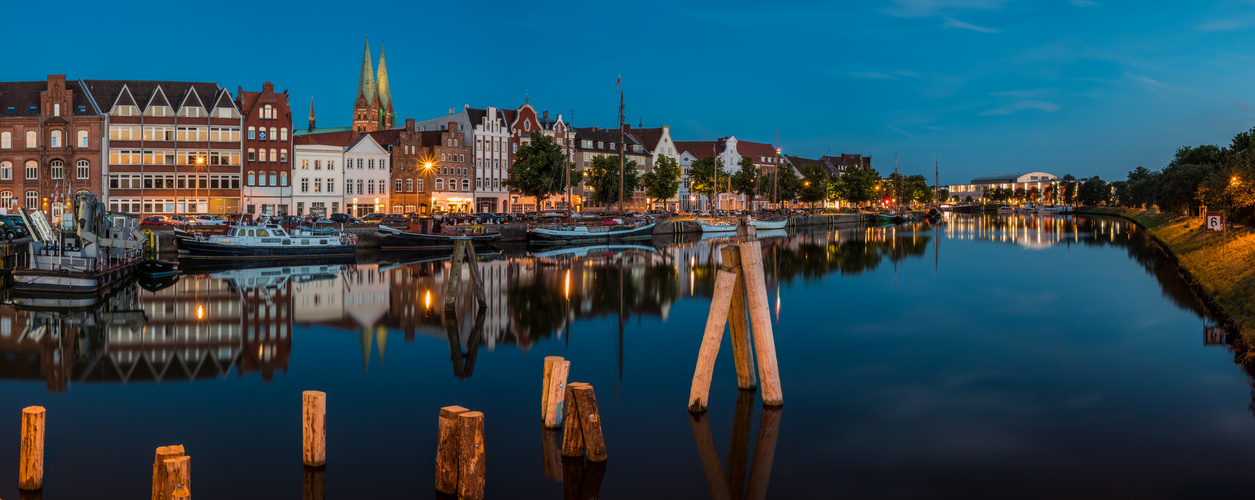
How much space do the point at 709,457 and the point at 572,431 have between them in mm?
2517

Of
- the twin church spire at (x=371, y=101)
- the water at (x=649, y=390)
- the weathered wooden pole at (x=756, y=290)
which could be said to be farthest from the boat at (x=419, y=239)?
the twin church spire at (x=371, y=101)

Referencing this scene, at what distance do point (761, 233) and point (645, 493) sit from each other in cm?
8550

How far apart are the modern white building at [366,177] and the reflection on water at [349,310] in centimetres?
4081

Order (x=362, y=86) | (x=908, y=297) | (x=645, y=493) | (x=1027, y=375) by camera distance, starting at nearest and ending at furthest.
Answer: (x=645, y=493) → (x=1027, y=375) → (x=908, y=297) → (x=362, y=86)

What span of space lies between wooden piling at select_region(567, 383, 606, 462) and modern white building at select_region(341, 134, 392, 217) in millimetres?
86184

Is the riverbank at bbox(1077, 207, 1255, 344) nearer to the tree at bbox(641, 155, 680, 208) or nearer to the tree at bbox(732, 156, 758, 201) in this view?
the tree at bbox(641, 155, 680, 208)

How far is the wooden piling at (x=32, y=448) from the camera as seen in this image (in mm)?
10688

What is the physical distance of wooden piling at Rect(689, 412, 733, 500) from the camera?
42.3 ft

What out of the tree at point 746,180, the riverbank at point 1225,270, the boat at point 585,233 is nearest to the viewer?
the riverbank at point 1225,270

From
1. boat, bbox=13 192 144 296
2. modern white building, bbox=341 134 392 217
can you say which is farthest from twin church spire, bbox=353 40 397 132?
boat, bbox=13 192 144 296

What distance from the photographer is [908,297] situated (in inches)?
1499

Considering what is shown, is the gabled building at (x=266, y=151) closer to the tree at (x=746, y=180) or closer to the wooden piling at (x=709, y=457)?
the tree at (x=746, y=180)

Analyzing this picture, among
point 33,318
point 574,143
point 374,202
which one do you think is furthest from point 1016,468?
A: point 574,143

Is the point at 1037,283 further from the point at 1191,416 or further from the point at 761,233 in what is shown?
the point at 761,233
